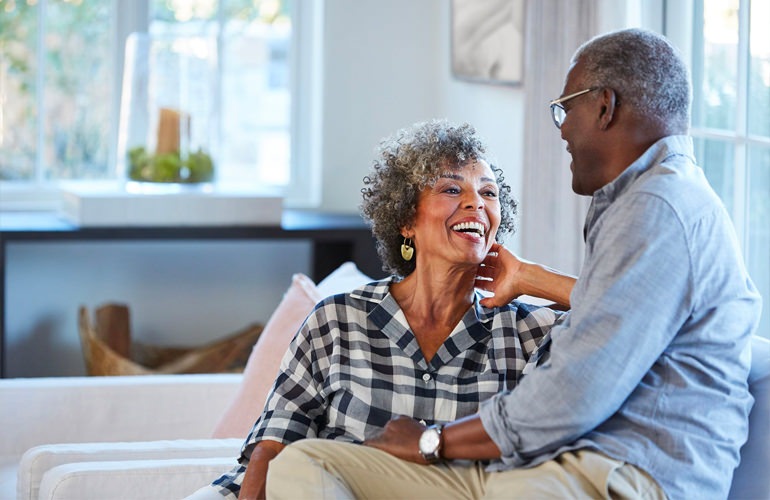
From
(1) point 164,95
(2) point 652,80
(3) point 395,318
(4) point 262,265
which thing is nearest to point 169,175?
(1) point 164,95

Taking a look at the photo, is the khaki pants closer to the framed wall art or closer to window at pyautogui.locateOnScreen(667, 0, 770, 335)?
window at pyautogui.locateOnScreen(667, 0, 770, 335)

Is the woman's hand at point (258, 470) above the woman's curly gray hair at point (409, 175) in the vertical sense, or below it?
below

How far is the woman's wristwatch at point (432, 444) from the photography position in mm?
1675

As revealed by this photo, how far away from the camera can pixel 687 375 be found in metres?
1.54

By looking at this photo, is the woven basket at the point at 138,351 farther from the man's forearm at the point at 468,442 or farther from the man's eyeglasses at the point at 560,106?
the man's eyeglasses at the point at 560,106

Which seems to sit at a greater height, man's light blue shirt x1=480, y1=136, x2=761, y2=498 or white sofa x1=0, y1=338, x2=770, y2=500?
man's light blue shirt x1=480, y1=136, x2=761, y2=498

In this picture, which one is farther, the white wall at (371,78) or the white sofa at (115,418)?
→ the white wall at (371,78)

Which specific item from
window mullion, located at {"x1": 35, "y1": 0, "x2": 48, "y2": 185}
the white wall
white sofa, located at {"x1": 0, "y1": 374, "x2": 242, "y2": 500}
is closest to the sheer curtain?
white sofa, located at {"x1": 0, "y1": 374, "x2": 242, "y2": 500}

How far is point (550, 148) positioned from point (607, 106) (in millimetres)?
1177

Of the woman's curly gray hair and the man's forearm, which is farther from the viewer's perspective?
the woman's curly gray hair

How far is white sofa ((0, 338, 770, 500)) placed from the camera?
2025 mm

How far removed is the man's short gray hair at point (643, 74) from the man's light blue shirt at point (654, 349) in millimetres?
48

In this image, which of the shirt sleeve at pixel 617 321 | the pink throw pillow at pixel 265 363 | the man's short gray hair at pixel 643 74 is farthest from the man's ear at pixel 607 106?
the pink throw pillow at pixel 265 363

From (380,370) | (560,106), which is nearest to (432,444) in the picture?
(380,370)
